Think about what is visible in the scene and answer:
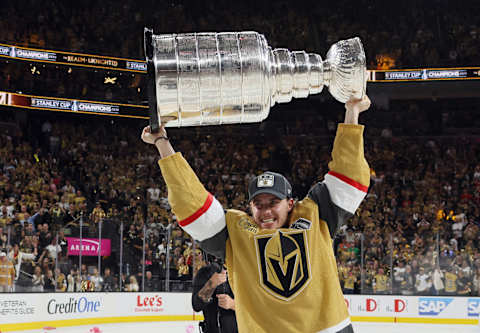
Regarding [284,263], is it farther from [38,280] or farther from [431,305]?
[431,305]

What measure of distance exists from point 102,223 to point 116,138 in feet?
26.5

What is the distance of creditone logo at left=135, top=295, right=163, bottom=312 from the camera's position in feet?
37.5

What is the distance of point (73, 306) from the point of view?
34.1 ft

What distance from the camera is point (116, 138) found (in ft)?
60.6

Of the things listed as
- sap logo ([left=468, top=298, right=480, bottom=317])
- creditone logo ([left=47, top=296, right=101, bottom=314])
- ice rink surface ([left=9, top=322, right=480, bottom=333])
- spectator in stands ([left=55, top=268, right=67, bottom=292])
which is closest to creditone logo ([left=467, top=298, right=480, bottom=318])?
sap logo ([left=468, top=298, right=480, bottom=317])

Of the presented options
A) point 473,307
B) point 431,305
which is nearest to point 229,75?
point 431,305

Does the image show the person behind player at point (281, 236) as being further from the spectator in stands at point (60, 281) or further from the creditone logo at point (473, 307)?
the creditone logo at point (473, 307)

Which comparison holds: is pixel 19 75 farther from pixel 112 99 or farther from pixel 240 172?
pixel 240 172

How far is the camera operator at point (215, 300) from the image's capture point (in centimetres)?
453

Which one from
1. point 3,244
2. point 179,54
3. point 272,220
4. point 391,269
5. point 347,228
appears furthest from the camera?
point 347,228

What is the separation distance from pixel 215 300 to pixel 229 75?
9.34 feet

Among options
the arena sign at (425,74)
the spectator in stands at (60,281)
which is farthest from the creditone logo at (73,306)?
the arena sign at (425,74)

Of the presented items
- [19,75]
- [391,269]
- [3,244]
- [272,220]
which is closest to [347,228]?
[391,269]

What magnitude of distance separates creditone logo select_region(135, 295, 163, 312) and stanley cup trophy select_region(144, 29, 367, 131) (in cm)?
980
